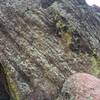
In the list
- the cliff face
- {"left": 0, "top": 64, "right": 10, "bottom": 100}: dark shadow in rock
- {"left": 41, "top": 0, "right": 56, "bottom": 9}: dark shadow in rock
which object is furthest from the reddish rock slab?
{"left": 41, "top": 0, "right": 56, "bottom": 9}: dark shadow in rock

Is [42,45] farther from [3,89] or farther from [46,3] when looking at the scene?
[46,3]

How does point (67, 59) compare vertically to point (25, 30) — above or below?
below

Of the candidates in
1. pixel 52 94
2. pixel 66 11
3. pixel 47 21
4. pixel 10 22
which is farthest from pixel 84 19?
pixel 52 94

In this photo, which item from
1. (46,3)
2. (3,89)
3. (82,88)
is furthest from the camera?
(46,3)

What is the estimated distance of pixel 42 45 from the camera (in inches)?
401

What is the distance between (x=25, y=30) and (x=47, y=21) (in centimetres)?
143

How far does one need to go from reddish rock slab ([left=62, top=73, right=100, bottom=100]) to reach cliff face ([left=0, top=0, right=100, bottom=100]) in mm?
561

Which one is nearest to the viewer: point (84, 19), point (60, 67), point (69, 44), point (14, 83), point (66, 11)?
point (14, 83)

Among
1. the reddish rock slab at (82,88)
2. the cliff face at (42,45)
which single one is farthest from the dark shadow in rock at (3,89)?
the reddish rock slab at (82,88)

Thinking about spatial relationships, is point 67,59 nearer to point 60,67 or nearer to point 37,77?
point 60,67

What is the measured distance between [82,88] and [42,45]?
286 centimetres

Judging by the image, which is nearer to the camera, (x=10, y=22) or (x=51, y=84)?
(x=51, y=84)

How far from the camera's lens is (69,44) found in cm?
1093

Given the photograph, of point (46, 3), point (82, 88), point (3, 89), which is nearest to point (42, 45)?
point (3, 89)
